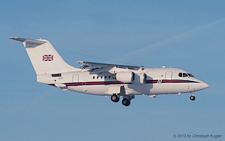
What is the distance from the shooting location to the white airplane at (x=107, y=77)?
4016cm

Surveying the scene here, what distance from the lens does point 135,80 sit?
132 ft

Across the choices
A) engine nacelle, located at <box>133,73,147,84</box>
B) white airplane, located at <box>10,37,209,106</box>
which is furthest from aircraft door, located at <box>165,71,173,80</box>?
engine nacelle, located at <box>133,73,147,84</box>

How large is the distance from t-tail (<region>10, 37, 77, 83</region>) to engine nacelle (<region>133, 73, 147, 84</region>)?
18.4ft

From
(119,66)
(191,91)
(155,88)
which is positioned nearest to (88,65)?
(119,66)

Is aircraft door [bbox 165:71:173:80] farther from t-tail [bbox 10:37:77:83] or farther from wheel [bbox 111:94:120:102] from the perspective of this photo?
t-tail [bbox 10:37:77:83]

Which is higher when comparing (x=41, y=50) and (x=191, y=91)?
(x=41, y=50)

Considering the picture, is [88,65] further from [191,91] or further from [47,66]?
[191,91]

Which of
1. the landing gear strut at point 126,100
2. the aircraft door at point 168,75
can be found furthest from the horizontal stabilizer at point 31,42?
the aircraft door at point 168,75

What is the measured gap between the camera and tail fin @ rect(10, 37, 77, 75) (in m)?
43.4

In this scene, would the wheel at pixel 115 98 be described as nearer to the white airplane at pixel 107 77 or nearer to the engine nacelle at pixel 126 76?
the white airplane at pixel 107 77

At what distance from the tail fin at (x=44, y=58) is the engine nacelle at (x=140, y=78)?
5599 millimetres

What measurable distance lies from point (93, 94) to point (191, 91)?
7.55 metres

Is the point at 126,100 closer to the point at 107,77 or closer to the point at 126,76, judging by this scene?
the point at 107,77

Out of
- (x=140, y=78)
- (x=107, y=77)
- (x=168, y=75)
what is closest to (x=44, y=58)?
(x=107, y=77)
